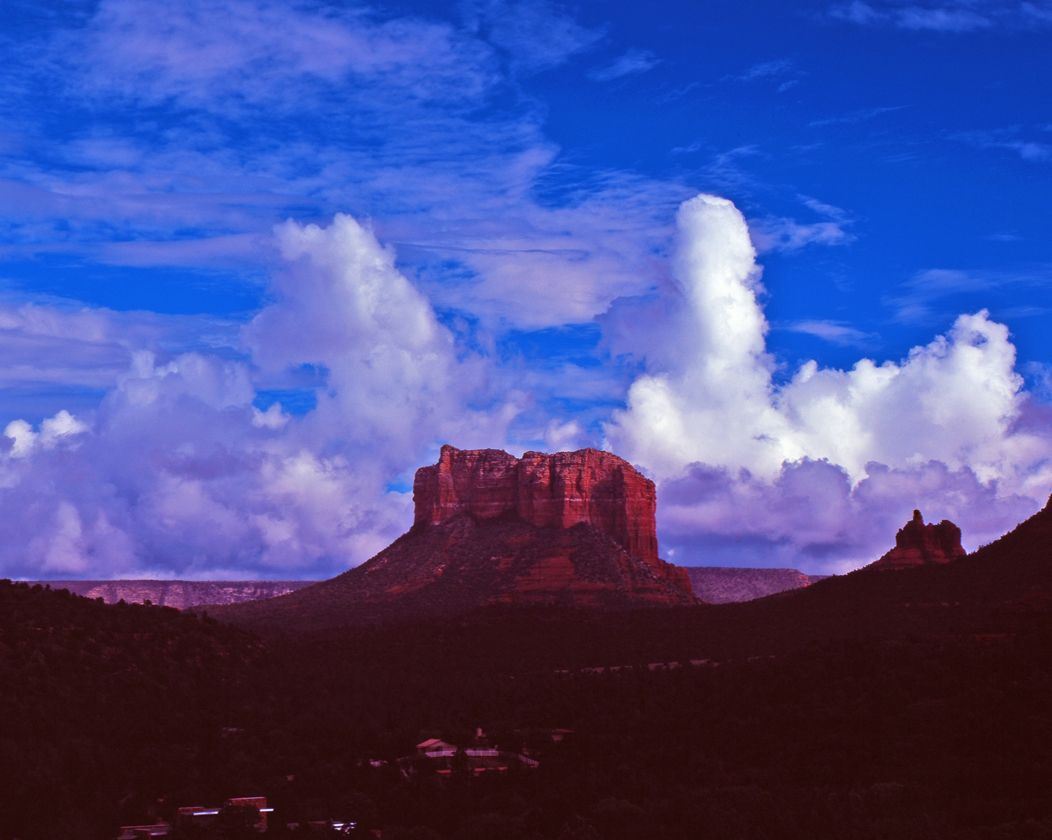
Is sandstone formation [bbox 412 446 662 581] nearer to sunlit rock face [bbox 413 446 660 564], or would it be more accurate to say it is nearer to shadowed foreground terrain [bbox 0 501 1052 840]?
sunlit rock face [bbox 413 446 660 564]

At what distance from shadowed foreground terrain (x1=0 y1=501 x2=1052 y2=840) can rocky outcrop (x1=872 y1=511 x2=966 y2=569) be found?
9452mm

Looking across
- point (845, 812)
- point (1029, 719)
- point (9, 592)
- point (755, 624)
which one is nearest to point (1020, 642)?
point (1029, 719)

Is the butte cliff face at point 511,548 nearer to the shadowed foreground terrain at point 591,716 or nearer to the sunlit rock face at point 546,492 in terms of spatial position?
the sunlit rock face at point 546,492

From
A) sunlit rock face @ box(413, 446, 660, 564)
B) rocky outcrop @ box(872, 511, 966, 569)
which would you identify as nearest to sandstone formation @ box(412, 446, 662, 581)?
sunlit rock face @ box(413, 446, 660, 564)

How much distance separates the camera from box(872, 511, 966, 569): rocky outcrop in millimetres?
137000

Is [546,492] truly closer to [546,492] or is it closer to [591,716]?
[546,492]

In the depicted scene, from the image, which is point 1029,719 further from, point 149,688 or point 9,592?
point 9,592

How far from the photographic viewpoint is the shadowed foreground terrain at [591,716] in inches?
2653

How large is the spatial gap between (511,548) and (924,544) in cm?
4097

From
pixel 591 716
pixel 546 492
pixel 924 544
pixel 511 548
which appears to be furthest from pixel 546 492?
pixel 591 716

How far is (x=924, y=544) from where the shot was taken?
13900 centimetres

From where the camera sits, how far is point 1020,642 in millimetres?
86750

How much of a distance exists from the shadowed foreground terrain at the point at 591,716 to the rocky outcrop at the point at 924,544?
31.0ft

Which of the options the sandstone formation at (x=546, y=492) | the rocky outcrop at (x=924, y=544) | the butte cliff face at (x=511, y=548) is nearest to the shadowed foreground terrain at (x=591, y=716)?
the rocky outcrop at (x=924, y=544)
